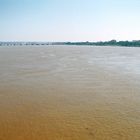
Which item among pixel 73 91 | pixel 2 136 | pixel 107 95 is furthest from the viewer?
pixel 73 91

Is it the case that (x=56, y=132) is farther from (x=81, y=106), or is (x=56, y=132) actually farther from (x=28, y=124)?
(x=81, y=106)

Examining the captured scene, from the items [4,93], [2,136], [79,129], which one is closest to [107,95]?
[79,129]

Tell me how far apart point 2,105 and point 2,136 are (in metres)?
3.44

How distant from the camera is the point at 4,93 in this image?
43.0ft

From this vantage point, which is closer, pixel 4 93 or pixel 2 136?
pixel 2 136

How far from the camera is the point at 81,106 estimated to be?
1070 cm

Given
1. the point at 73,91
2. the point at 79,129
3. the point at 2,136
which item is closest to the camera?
the point at 2,136

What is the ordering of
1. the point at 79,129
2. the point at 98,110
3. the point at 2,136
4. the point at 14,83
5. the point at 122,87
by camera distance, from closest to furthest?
the point at 2,136, the point at 79,129, the point at 98,110, the point at 122,87, the point at 14,83

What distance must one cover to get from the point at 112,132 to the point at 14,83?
389 inches

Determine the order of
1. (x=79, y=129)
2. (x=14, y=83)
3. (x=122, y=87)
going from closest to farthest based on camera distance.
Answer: (x=79, y=129) < (x=122, y=87) < (x=14, y=83)

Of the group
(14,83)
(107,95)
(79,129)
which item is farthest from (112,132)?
(14,83)

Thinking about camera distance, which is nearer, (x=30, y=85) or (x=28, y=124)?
(x=28, y=124)

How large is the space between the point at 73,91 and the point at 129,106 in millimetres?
3907

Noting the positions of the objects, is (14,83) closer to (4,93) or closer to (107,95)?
(4,93)
